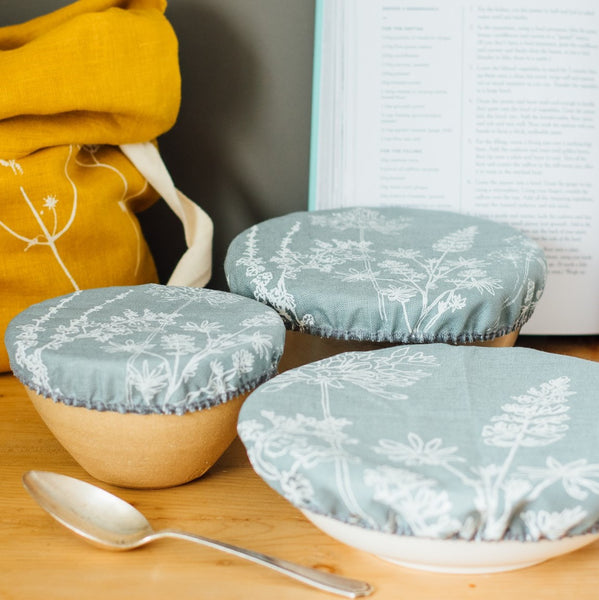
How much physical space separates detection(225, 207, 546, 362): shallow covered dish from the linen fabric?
142mm

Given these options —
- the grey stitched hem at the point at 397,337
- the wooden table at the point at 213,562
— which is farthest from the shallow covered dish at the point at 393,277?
the wooden table at the point at 213,562

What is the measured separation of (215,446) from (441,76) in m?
0.45

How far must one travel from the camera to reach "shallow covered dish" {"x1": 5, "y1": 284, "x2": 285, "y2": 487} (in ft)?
1.51

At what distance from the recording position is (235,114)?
2.77 feet

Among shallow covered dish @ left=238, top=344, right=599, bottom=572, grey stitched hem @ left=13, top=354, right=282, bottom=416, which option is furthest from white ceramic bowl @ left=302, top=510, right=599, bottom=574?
grey stitched hem @ left=13, top=354, right=282, bottom=416

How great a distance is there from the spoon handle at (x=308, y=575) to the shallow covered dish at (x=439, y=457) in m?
0.02

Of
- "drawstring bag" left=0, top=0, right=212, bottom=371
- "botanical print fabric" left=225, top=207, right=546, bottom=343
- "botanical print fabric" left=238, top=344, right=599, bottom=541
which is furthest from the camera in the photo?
"drawstring bag" left=0, top=0, right=212, bottom=371

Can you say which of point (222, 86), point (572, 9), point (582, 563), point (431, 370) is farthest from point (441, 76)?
point (582, 563)

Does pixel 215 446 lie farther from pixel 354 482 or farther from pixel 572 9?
pixel 572 9

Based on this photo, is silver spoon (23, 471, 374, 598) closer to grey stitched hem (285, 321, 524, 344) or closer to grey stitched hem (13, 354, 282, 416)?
grey stitched hem (13, 354, 282, 416)

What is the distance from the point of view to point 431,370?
482 millimetres

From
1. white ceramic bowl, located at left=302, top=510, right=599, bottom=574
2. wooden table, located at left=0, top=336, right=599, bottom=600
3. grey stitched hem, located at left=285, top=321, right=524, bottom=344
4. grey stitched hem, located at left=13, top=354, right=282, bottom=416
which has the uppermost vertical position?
grey stitched hem, located at left=285, top=321, right=524, bottom=344

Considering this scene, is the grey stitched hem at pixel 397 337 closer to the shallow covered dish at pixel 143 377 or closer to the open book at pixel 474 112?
the shallow covered dish at pixel 143 377

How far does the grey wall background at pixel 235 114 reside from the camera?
0.82 meters
